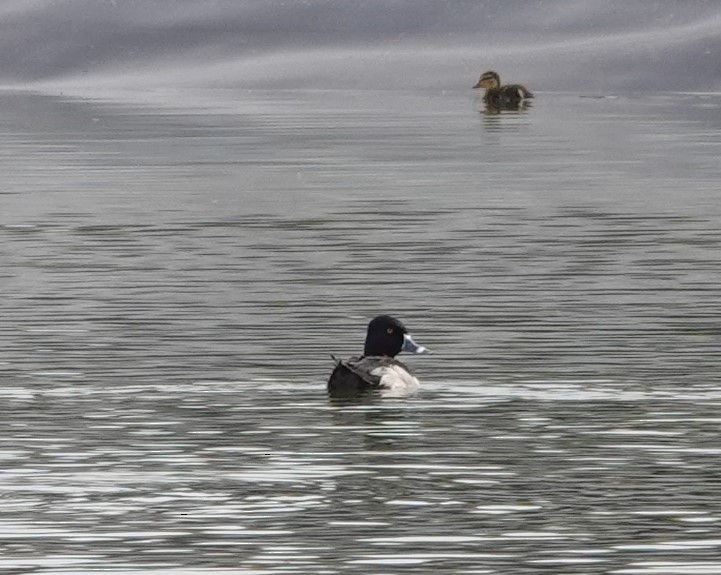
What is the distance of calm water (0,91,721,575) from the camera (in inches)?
398

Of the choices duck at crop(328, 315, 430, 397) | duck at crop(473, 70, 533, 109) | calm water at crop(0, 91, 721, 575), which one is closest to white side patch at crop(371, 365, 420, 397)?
duck at crop(328, 315, 430, 397)

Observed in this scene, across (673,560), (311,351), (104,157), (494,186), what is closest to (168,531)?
(673,560)

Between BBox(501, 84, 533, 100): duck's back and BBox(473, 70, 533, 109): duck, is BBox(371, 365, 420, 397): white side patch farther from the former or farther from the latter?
BBox(501, 84, 533, 100): duck's back

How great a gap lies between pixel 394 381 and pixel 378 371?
0.15 m

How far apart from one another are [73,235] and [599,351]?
9370mm

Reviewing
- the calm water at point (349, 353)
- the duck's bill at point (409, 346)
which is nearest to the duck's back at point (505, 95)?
the calm water at point (349, 353)

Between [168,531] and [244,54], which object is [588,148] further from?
[244,54]

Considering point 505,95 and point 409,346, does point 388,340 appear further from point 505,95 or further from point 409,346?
point 505,95

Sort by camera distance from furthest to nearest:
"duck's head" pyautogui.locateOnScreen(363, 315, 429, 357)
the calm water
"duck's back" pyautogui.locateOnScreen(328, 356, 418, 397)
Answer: "duck's head" pyautogui.locateOnScreen(363, 315, 429, 357), "duck's back" pyautogui.locateOnScreen(328, 356, 418, 397), the calm water

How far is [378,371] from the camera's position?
1391cm

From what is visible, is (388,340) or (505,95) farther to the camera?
(505,95)

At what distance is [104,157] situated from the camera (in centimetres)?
3688

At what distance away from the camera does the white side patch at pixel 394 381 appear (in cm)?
1378

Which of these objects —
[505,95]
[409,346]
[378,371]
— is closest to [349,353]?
[409,346]
